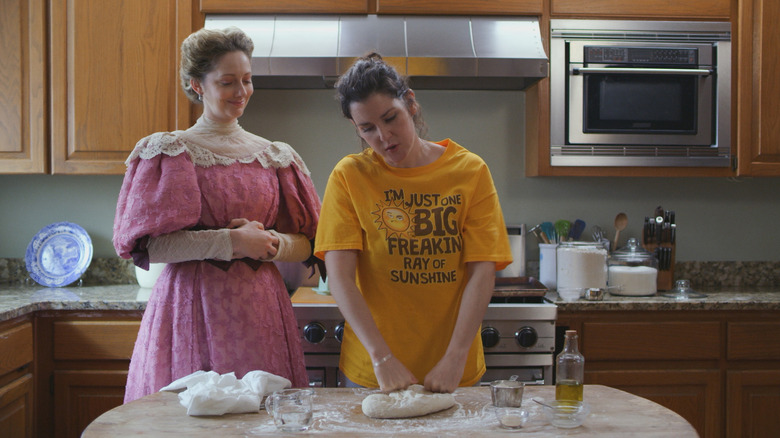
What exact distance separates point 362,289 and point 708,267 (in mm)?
2086

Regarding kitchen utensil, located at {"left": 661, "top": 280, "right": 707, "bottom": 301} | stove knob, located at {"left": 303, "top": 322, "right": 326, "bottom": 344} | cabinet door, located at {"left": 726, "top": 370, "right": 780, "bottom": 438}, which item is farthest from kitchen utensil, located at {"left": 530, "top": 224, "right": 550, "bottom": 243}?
stove knob, located at {"left": 303, "top": 322, "right": 326, "bottom": 344}

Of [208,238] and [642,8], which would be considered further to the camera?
[642,8]

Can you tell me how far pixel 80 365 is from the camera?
240 cm

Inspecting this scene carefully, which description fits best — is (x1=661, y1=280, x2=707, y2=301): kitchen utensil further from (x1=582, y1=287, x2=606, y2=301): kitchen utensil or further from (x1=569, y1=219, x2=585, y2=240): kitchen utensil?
(x1=569, y1=219, x2=585, y2=240): kitchen utensil

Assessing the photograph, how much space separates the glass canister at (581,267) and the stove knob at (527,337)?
0.28m

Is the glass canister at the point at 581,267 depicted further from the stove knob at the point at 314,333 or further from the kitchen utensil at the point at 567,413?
the kitchen utensil at the point at 567,413

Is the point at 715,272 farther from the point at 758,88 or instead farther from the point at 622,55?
the point at 622,55

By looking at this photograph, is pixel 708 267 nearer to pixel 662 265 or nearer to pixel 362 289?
pixel 662 265

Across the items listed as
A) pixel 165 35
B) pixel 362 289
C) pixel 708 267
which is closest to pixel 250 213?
pixel 362 289

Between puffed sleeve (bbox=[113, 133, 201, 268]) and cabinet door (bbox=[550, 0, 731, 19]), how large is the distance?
166 centimetres

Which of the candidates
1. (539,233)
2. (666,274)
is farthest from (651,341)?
(539,233)

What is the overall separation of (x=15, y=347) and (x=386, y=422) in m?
1.53

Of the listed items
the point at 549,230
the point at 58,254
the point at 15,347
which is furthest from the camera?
the point at 549,230

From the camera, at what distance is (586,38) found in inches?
106
